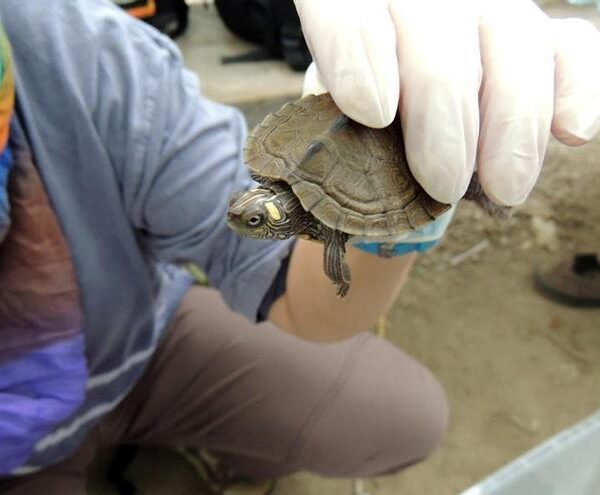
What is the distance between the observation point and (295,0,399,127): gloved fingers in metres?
0.44

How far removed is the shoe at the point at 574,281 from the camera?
1.26 m

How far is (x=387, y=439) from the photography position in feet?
2.81

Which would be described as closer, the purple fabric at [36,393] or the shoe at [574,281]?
the purple fabric at [36,393]

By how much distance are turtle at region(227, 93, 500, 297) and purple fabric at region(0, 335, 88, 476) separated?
27cm

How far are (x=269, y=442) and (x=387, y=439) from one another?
14 centimetres

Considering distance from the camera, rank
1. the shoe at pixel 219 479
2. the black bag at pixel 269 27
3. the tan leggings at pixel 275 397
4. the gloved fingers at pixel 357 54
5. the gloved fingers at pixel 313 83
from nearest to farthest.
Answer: the gloved fingers at pixel 357 54 → the gloved fingers at pixel 313 83 → the tan leggings at pixel 275 397 → the shoe at pixel 219 479 → the black bag at pixel 269 27

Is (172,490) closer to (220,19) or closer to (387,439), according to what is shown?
(387,439)

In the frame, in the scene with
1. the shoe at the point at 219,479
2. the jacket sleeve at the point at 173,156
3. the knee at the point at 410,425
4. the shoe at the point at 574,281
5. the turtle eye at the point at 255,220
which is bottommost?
the shoe at the point at 219,479

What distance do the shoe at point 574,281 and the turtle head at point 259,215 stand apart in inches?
35.9

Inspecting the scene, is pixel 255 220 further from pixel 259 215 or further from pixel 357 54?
pixel 357 54

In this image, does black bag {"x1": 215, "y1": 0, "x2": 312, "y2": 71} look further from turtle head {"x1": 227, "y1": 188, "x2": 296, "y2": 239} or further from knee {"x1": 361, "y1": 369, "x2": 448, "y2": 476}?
turtle head {"x1": 227, "y1": 188, "x2": 296, "y2": 239}

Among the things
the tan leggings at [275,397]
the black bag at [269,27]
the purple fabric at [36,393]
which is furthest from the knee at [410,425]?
the black bag at [269,27]

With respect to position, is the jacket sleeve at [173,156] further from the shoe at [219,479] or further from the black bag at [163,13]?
the black bag at [163,13]

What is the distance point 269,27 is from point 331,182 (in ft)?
→ 2.70
